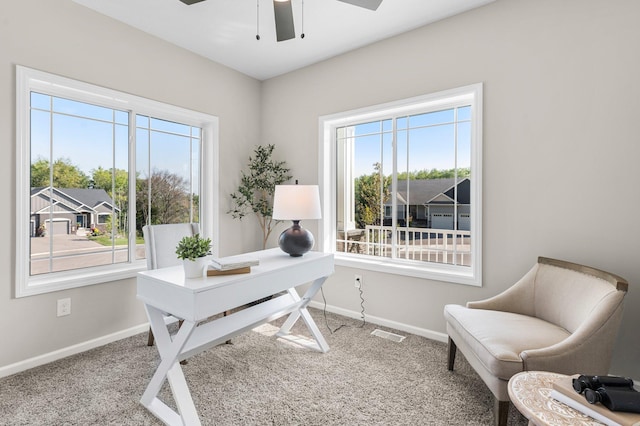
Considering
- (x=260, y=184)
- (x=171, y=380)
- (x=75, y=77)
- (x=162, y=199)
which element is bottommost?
(x=171, y=380)

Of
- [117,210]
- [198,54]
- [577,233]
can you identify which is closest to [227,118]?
[198,54]

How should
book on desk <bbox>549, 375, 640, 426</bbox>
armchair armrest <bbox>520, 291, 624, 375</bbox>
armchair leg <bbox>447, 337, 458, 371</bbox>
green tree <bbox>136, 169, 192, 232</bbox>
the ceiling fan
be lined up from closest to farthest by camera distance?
book on desk <bbox>549, 375, 640, 426</bbox>, armchair armrest <bbox>520, 291, 624, 375</bbox>, the ceiling fan, armchair leg <bbox>447, 337, 458, 371</bbox>, green tree <bbox>136, 169, 192, 232</bbox>

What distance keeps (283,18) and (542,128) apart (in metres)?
1.99

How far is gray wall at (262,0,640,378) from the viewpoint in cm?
201

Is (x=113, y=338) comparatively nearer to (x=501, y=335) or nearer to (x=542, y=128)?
(x=501, y=335)

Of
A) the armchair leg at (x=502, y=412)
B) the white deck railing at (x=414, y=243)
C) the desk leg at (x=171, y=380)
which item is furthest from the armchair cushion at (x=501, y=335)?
the desk leg at (x=171, y=380)

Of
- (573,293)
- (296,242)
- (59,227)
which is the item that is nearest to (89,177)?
(59,227)

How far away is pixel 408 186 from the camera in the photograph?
311 centimetres

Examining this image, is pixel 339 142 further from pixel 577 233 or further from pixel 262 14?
pixel 577 233

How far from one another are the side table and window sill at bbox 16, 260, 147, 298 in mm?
2968

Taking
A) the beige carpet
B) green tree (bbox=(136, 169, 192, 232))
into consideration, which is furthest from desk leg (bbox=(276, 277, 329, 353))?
green tree (bbox=(136, 169, 192, 232))

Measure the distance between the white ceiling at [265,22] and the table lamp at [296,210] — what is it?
4.93ft

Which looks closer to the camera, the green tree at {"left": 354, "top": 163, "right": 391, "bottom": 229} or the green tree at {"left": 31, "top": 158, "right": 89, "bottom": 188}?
the green tree at {"left": 31, "top": 158, "right": 89, "bottom": 188}

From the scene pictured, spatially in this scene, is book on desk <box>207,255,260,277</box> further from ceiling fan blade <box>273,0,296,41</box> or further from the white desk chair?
ceiling fan blade <box>273,0,296,41</box>
